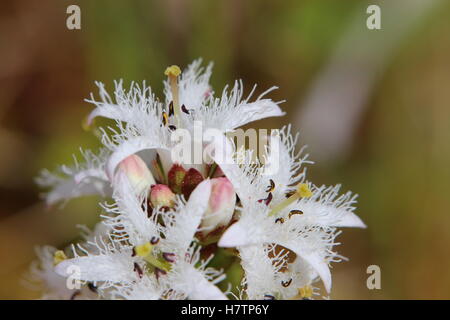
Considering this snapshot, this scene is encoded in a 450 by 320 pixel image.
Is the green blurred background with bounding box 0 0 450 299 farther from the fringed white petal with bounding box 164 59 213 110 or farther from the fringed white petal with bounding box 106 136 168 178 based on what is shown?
the fringed white petal with bounding box 106 136 168 178

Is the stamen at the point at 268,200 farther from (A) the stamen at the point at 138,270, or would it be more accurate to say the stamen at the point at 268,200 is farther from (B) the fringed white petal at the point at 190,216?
(A) the stamen at the point at 138,270

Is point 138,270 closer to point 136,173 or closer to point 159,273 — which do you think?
point 159,273

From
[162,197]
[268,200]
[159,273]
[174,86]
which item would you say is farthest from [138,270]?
[174,86]

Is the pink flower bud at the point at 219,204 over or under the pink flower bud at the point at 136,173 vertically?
under

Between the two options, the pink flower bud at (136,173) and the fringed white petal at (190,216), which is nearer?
the fringed white petal at (190,216)

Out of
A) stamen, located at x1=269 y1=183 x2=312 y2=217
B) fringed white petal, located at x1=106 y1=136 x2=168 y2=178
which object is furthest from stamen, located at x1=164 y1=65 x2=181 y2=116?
stamen, located at x1=269 y1=183 x2=312 y2=217

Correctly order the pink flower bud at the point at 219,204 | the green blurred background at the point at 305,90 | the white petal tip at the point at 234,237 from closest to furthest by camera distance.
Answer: the white petal tip at the point at 234,237
the pink flower bud at the point at 219,204
the green blurred background at the point at 305,90

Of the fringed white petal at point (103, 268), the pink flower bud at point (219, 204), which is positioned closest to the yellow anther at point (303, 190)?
the pink flower bud at point (219, 204)
